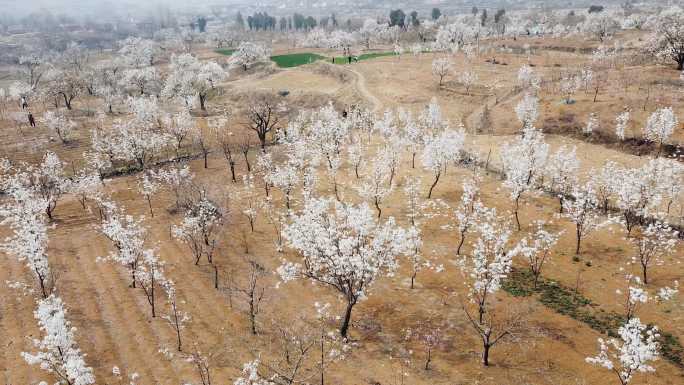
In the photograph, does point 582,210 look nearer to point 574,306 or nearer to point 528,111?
point 574,306

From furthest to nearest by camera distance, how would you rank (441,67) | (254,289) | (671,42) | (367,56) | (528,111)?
(367,56) < (441,67) < (671,42) < (528,111) < (254,289)

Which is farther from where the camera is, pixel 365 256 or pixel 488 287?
pixel 488 287

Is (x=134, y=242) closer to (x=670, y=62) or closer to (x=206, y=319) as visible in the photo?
(x=206, y=319)

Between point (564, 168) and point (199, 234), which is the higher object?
point (564, 168)

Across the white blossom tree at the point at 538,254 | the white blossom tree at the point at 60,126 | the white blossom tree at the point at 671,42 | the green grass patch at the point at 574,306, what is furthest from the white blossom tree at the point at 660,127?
the white blossom tree at the point at 60,126

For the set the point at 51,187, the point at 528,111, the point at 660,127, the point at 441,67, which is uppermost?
the point at 441,67

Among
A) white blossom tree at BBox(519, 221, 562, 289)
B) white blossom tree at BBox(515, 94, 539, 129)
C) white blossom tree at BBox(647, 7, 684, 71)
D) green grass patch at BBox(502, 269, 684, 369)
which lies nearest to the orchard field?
green grass patch at BBox(502, 269, 684, 369)

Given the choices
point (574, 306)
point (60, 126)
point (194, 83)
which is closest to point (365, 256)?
point (574, 306)
